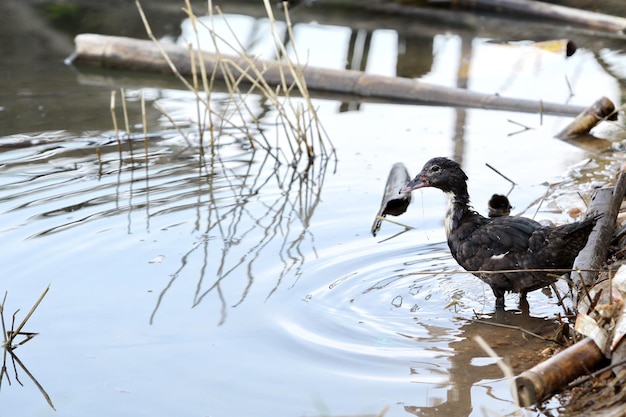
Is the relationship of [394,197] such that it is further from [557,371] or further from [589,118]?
[557,371]

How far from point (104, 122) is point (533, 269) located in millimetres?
5745

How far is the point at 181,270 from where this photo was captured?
629cm

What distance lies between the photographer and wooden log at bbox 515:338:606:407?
398 centimetres

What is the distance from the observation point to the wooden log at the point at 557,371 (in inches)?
157

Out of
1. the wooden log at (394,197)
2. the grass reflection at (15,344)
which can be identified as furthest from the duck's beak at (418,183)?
the grass reflection at (15,344)

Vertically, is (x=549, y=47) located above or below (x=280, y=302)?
above

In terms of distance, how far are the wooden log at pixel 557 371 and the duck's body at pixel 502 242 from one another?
87cm

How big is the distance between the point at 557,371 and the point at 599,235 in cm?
183

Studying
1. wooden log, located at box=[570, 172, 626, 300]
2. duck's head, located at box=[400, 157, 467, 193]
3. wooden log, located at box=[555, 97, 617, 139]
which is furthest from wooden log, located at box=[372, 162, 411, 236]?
wooden log, located at box=[555, 97, 617, 139]

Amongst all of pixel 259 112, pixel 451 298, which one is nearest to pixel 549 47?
pixel 259 112

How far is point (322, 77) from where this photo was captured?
420 inches

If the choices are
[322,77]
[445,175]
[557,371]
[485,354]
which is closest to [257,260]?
[445,175]

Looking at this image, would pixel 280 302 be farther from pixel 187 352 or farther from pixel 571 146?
pixel 571 146

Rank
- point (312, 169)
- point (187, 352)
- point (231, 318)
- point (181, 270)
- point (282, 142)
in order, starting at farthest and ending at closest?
point (282, 142), point (312, 169), point (181, 270), point (231, 318), point (187, 352)
